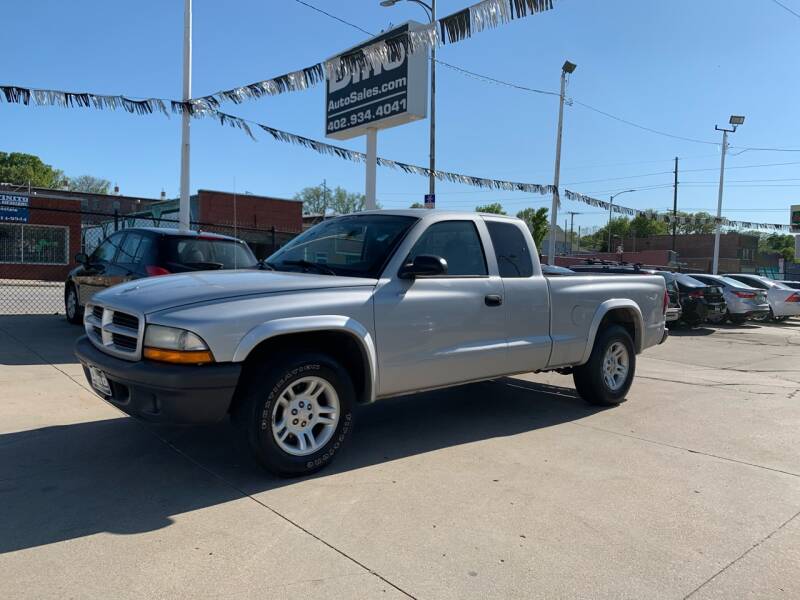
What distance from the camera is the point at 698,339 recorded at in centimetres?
1452

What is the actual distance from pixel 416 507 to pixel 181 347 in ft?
5.64

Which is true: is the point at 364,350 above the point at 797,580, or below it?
above

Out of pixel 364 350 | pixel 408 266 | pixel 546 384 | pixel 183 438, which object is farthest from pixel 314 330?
pixel 546 384

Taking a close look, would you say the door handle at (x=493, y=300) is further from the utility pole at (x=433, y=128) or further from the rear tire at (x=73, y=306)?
the utility pole at (x=433, y=128)

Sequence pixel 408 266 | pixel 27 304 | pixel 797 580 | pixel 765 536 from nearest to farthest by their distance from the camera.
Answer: pixel 797 580, pixel 765 536, pixel 408 266, pixel 27 304

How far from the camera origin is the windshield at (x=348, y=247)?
15.5 ft

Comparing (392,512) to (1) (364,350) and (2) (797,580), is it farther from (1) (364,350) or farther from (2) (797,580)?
(2) (797,580)

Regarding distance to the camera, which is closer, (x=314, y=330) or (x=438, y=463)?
(x=314, y=330)

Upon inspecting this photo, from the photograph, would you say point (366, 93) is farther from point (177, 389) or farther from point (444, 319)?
point (177, 389)

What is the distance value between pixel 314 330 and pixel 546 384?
4560mm

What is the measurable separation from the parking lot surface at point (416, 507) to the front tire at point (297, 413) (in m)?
0.18

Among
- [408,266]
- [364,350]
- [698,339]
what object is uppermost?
[408,266]

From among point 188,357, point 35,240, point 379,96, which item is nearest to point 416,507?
point 188,357

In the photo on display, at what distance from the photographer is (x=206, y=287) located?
13.4ft
